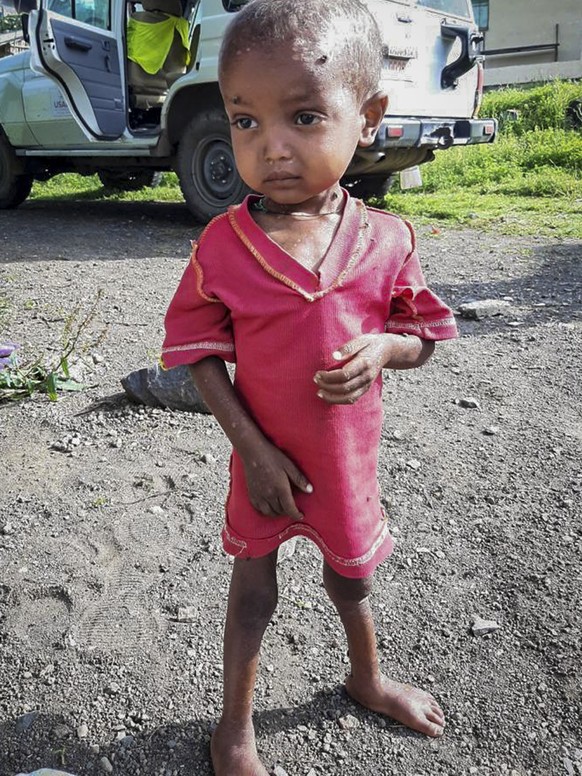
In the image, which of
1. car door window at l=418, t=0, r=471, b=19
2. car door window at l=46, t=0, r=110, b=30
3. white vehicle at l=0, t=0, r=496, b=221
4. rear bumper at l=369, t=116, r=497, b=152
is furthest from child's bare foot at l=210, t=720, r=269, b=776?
car door window at l=46, t=0, r=110, b=30

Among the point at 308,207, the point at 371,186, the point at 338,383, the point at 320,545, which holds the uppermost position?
the point at 308,207

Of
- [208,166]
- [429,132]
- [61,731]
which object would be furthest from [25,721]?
[429,132]

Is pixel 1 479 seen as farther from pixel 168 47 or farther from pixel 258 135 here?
pixel 168 47

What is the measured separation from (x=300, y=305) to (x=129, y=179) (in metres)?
8.49

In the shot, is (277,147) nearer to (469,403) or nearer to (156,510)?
(156,510)

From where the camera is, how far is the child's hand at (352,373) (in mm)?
1289

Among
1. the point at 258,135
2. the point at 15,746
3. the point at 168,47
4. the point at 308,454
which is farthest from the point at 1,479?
the point at 168,47

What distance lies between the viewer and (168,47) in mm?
7043

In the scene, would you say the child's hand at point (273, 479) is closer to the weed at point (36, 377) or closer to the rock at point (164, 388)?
the rock at point (164, 388)

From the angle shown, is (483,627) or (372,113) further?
(483,627)

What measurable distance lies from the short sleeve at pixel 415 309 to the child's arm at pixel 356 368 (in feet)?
0.24

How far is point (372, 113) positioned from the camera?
1420mm

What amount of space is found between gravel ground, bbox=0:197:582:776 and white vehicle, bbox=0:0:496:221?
3.07m

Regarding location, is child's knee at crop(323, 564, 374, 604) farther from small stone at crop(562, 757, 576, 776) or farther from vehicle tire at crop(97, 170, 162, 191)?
vehicle tire at crop(97, 170, 162, 191)
